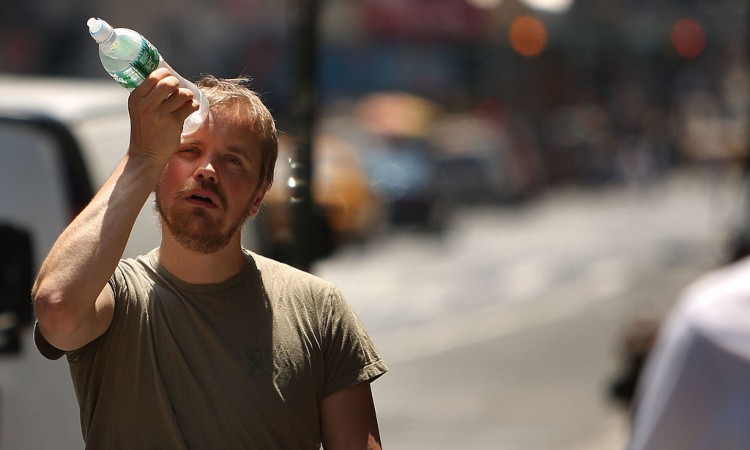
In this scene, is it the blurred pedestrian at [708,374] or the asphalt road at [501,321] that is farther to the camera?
the asphalt road at [501,321]

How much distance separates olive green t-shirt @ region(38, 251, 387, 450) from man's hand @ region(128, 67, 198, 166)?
11.4 inches

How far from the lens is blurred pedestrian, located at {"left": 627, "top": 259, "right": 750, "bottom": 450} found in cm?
217

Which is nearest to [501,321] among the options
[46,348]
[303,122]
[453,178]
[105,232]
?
[303,122]

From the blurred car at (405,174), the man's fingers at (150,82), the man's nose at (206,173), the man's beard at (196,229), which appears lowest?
the blurred car at (405,174)

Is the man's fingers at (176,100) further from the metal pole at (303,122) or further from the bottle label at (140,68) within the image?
the metal pole at (303,122)

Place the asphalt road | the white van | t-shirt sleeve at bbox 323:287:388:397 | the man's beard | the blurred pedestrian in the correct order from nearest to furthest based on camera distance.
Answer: the blurred pedestrian < the man's beard < t-shirt sleeve at bbox 323:287:388:397 < the white van < the asphalt road

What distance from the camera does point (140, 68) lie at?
2.70 m

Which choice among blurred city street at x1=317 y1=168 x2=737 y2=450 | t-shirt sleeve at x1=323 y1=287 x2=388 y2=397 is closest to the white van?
t-shirt sleeve at x1=323 y1=287 x2=388 y2=397

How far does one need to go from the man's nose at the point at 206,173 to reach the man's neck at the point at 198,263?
14 centimetres

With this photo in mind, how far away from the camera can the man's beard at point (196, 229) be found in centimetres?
281

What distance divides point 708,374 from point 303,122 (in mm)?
3013

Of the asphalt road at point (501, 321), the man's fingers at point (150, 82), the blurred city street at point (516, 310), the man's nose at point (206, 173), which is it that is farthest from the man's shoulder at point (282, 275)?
the blurred city street at point (516, 310)

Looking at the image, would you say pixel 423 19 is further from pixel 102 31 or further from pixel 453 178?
pixel 102 31

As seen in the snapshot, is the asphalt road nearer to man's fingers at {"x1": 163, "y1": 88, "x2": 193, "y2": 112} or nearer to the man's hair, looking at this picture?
the man's hair
